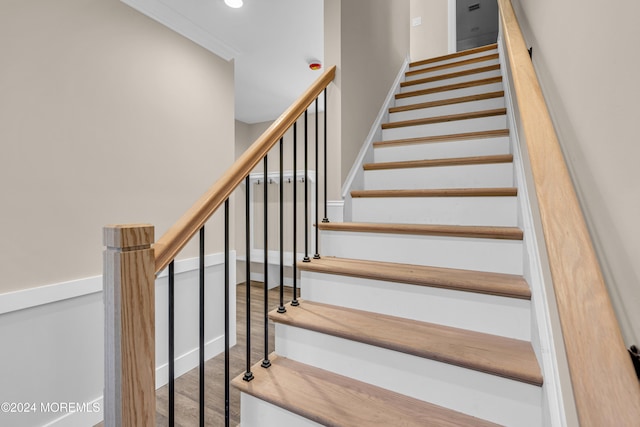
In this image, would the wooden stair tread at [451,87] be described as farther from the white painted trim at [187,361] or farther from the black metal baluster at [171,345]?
the white painted trim at [187,361]

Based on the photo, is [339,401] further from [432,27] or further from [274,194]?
[432,27]

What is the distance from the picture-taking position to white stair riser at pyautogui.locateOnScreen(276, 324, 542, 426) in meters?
0.93

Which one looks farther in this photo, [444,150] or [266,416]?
[444,150]

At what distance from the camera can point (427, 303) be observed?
125cm

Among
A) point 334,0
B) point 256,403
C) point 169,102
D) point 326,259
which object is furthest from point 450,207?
point 169,102

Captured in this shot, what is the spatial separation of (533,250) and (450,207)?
54 cm

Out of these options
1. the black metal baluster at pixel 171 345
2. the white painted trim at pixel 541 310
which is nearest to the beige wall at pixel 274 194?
the white painted trim at pixel 541 310

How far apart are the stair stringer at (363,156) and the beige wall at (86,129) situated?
121 centimetres

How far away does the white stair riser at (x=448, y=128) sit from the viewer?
1.98 meters

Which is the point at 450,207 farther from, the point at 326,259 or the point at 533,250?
the point at 326,259

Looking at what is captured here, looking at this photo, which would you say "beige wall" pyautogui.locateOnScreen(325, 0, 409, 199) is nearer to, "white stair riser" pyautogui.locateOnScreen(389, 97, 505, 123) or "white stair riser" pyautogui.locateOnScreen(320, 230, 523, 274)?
"white stair riser" pyautogui.locateOnScreen(389, 97, 505, 123)

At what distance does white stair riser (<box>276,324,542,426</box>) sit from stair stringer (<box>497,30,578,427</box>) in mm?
84

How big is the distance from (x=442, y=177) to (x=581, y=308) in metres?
1.37

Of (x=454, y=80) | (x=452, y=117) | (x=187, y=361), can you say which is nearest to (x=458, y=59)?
(x=454, y=80)
